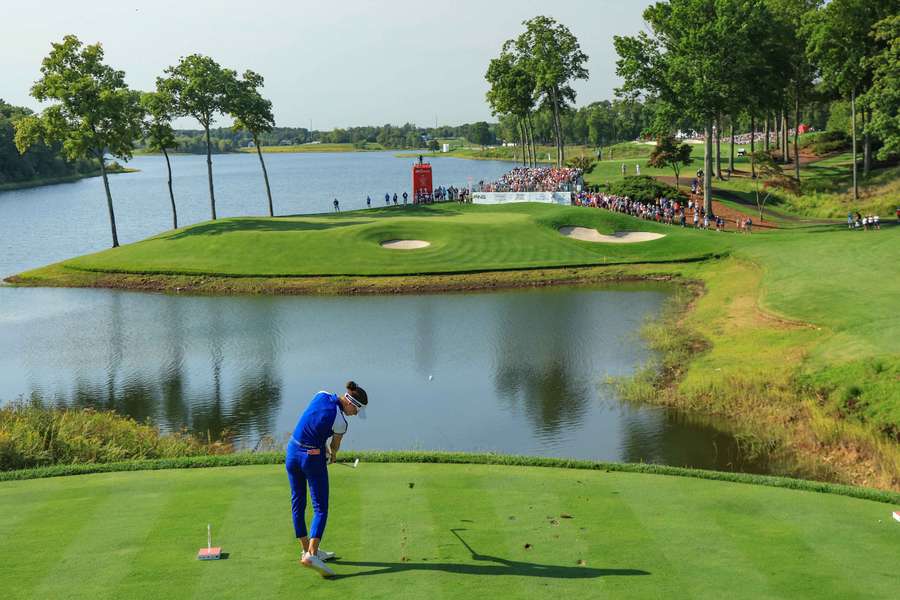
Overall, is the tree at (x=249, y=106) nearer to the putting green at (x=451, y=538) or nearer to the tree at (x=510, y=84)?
the tree at (x=510, y=84)

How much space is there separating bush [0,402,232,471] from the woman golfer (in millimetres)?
8747

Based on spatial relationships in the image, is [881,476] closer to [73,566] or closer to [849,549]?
[849,549]

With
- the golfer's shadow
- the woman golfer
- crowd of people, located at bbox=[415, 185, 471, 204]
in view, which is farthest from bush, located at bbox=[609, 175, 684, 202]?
the woman golfer

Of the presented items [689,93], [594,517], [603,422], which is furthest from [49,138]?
[594,517]

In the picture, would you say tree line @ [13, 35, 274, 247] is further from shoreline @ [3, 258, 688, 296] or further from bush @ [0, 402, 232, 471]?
bush @ [0, 402, 232, 471]

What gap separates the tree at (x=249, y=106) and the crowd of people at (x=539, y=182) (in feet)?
67.6

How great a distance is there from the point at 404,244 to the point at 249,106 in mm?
24008

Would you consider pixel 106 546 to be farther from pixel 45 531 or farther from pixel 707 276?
pixel 707 276

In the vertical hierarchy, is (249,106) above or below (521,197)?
above

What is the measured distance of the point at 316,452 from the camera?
11336 millimetres

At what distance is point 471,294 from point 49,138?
1398 inches

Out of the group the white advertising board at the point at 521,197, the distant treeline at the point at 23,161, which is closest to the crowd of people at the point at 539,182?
the white advertising board at the point at 521,197

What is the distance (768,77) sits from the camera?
68.9m

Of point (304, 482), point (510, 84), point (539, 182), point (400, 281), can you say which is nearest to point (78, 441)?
point (304, 482)
